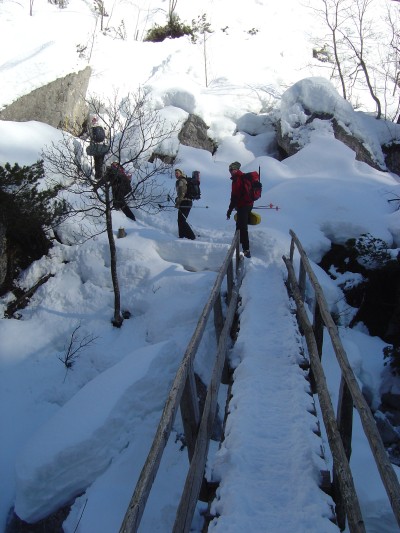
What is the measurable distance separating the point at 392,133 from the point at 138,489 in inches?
805

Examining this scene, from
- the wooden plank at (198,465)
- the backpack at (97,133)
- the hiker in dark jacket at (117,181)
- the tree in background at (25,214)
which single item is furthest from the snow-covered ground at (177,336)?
the backpack at (97,133)

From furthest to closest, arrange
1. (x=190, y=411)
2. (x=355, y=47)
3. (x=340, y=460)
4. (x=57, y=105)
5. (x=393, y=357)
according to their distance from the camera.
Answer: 1. (x=355, y=47)
2. (x=57, y=105)
3. (x=393, y=357)
4. (x=190, y=411)
5. (x=340, y=460)

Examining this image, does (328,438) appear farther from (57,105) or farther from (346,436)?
(57,105)

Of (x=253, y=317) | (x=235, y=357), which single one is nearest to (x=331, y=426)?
(x=235, y=357)

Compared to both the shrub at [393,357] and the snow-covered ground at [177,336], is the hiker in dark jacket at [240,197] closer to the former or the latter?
the snow-covered ground at [177,336]

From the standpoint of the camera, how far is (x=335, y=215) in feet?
40.3

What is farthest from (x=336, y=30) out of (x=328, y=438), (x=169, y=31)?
(x=328, y=438)

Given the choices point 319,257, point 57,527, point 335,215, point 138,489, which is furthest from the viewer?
point 335,215

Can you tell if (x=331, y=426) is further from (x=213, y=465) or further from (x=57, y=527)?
(x=57, y=527)

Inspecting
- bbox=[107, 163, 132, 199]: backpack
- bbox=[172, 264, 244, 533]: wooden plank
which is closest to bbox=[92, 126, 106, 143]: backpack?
bbox=[107, 163, 132, 199]: backpack

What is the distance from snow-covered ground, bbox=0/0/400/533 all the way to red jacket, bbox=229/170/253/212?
130cm

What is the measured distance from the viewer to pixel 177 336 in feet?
27.1

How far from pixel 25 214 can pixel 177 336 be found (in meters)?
4.34

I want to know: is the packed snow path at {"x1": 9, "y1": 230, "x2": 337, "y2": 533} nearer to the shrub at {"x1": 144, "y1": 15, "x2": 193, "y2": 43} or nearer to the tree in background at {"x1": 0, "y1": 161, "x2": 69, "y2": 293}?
the tree in background at {"x1": 0, "y1": 161, "x2": 69, "y2": 293}
